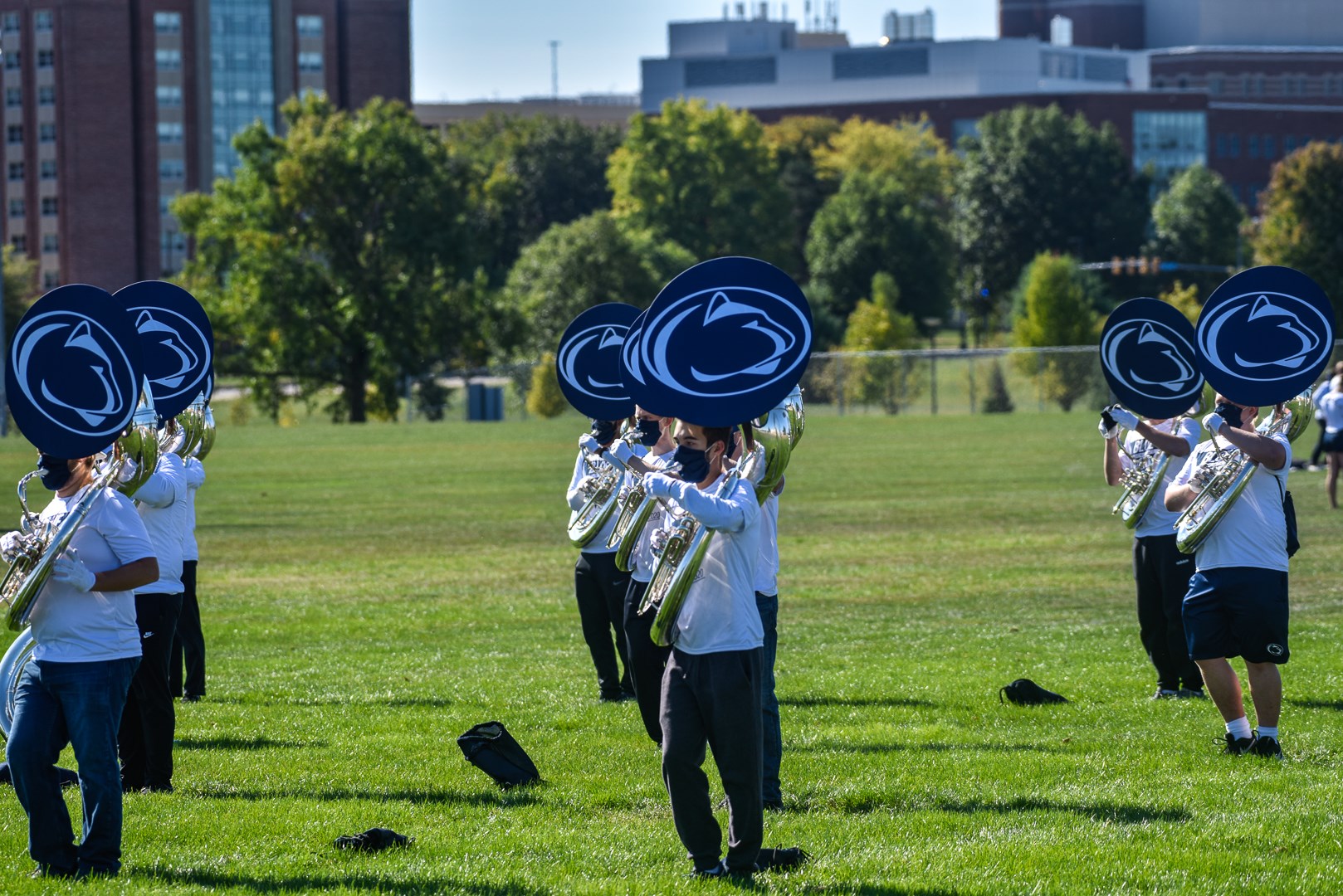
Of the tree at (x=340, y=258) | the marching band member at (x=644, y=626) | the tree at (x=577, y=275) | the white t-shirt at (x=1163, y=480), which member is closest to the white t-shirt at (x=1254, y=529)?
the white t-shirt at (x=1163, y=480)

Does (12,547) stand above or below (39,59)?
below

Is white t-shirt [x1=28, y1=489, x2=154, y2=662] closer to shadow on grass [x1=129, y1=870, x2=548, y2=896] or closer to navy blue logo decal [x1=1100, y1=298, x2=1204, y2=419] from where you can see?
shadow on grass [x1=129, y1=870, x2=548, y2=896]

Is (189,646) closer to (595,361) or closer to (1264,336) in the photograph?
(595,361)

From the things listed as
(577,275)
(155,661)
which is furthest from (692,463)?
(577,275)

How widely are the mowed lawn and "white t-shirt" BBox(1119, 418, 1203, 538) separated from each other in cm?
115

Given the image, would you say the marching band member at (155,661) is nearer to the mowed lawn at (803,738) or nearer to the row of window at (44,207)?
the mowed lawn at (803,738)

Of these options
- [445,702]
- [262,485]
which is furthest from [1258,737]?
[262,485]

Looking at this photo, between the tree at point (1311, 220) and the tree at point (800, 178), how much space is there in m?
35.4

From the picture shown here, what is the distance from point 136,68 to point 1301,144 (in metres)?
88.8

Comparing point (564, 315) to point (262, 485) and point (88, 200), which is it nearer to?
point (88, 200)

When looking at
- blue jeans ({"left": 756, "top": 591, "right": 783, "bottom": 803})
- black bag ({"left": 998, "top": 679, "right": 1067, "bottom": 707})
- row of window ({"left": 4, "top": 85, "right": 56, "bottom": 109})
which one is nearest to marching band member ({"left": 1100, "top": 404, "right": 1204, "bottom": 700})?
black bag ({"left": 998, "top": 679, "right": 1067, "bottom": 707})

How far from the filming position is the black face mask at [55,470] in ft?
24.9

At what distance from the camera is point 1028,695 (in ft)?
38.8

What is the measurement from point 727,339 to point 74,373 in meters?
2.88
